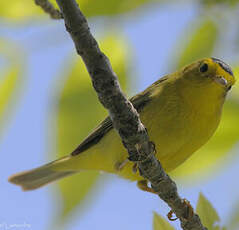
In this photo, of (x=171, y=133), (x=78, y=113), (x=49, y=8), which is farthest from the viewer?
(x=171, y=133)

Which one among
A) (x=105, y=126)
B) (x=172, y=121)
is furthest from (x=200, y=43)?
(x=105, y=126)

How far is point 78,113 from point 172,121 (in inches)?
48.6

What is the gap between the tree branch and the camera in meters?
1.69

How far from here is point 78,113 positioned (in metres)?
2.62

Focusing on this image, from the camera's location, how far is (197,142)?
3.62 meters

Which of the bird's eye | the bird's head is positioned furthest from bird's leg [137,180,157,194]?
the bird's eye

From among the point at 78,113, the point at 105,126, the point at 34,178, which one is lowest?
the point at 78,113

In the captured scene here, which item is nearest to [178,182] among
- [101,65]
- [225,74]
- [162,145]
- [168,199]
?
[168,199]

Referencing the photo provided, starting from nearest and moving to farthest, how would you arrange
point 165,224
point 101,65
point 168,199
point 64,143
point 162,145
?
point 101,65 → point 165,224 → point 64,143 → point 168,199 → point 162,145

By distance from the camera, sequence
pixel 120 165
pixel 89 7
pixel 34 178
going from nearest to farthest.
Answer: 1. pixel 89 7
2. pixel 120 165
3. pixel 34 178

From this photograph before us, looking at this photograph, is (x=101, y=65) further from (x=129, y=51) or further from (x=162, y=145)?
(x=162, y=145)

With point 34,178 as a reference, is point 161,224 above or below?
below

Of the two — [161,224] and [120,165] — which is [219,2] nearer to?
[161,224]

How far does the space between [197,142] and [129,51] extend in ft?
4.23
